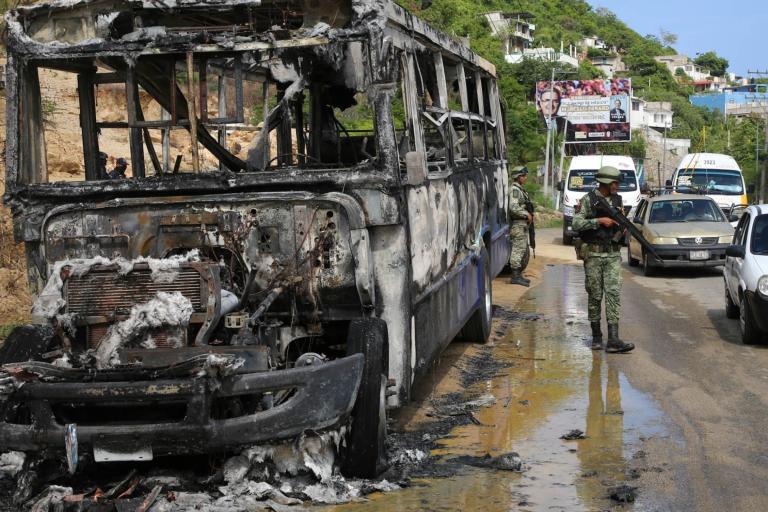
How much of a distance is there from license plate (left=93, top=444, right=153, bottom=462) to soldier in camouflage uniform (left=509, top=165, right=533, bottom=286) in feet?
35.4

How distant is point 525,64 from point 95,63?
238 feet

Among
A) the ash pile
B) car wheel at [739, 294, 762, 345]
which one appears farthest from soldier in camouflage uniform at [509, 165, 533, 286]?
the ash pile

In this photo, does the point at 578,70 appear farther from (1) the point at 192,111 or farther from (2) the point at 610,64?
(1) the point at 192,111

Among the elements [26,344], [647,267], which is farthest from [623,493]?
[647,267]

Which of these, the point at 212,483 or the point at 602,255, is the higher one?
the point at 602,255

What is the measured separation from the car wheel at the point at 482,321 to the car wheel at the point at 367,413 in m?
4.84

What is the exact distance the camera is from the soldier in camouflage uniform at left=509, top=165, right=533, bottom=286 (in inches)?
613

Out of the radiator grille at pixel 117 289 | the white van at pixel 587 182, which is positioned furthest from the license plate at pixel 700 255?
the radiator grille at pixel 117 289

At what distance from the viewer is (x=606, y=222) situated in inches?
397

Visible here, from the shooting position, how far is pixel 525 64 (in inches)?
3036

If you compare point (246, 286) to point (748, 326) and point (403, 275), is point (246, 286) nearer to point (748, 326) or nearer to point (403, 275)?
point (403, 275)

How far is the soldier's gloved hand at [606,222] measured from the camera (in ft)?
33.1

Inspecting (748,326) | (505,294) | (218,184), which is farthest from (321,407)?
(505,294)

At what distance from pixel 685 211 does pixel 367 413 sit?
1411cm
